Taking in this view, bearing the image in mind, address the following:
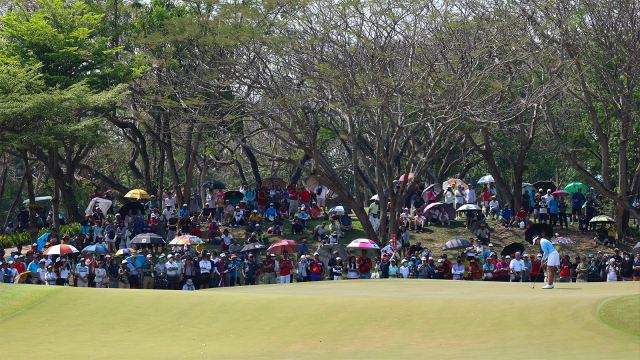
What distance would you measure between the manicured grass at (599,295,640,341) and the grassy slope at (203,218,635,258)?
58.1 feet

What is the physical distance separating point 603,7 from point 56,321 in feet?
72.1

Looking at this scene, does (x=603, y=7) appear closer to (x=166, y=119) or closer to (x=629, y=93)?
(x=629, y=93)

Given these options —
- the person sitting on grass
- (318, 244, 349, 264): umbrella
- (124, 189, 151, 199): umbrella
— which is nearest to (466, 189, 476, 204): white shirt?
the person sitting on grass

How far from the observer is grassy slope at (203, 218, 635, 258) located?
3188cm

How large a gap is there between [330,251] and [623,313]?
14.7m

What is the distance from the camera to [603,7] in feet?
86.7

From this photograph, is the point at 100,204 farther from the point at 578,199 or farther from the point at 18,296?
the point at 578,199

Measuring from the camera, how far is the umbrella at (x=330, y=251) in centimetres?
2644

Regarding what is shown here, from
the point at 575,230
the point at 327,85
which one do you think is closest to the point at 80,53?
the point at 327,85

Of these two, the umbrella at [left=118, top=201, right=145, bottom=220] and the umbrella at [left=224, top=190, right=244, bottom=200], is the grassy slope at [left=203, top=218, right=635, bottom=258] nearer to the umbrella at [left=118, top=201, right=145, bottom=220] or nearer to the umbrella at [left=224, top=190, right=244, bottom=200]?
the umbrella at [left=224, top=190, right=244, bottom=200]

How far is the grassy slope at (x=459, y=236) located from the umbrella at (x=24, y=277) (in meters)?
9.79

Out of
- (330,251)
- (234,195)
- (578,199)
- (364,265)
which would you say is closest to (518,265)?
(364,265)

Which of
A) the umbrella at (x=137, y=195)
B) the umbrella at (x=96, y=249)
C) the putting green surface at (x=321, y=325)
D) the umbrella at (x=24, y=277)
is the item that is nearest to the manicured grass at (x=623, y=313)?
the putting green surface at (x=321, y=325)

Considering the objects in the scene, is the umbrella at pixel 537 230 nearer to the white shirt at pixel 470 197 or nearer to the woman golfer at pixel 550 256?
the white shirt at pixel 470 197
